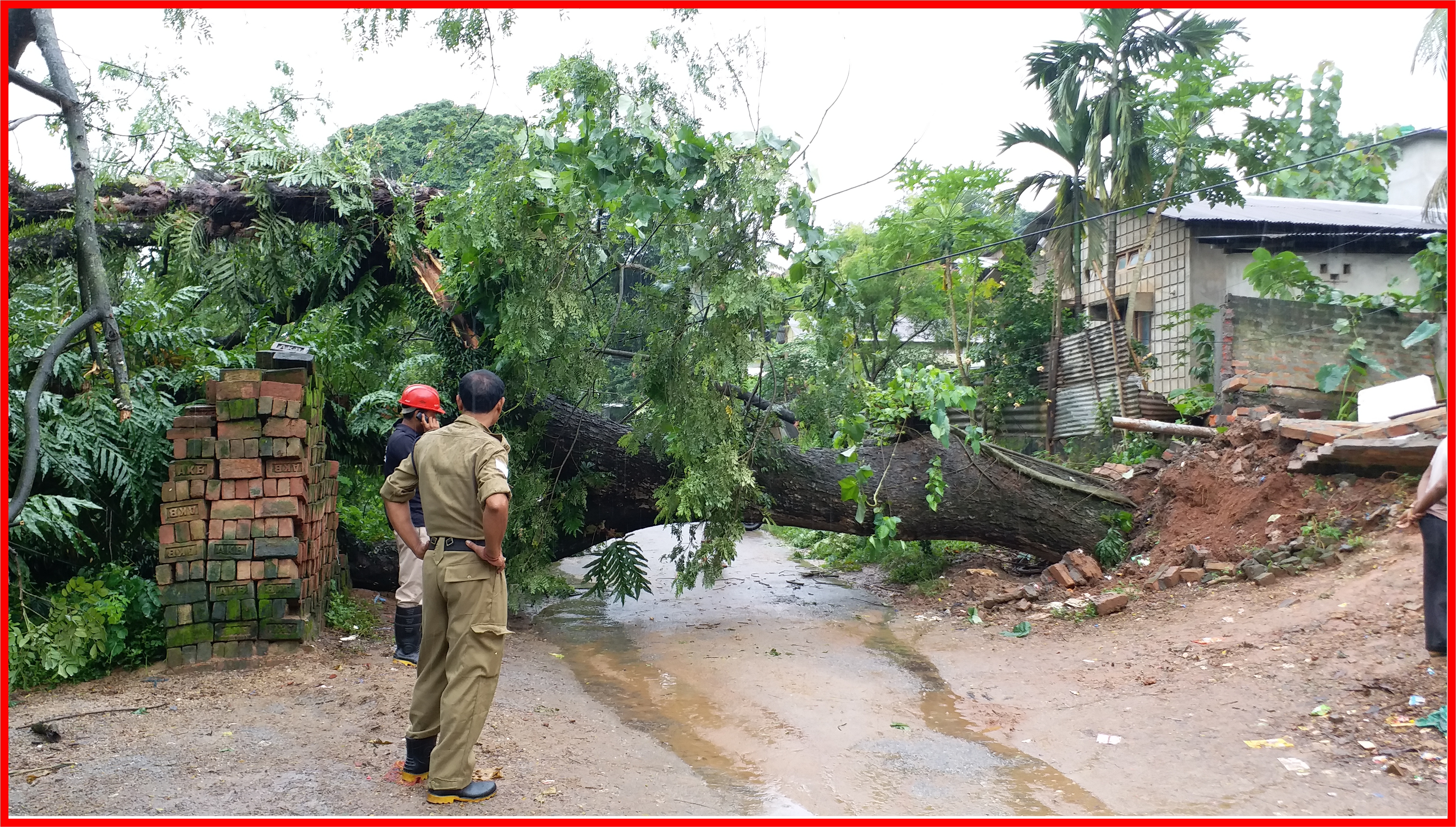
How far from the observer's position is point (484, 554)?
3.41m

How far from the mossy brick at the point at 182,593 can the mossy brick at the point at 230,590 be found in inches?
1.6

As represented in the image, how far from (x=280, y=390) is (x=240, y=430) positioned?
324mm

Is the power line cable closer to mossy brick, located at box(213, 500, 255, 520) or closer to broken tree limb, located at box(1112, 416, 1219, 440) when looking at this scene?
broken tree limb, located at box(1112, 416, 1219, 440)

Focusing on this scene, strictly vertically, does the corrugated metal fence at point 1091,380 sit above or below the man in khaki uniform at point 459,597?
above

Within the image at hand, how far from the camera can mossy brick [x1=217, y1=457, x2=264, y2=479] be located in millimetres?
5438

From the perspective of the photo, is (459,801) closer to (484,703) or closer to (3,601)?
(484,703)

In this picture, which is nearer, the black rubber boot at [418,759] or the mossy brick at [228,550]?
the black rubber boot at [418,759]

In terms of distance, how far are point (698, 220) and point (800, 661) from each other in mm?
3120

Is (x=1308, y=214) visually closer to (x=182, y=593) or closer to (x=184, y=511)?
(x=184, y=511)

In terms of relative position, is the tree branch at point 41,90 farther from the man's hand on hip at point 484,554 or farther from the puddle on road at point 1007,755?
the puddle on road at point 1007,755

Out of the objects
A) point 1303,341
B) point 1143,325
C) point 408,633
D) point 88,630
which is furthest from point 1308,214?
point 88,630

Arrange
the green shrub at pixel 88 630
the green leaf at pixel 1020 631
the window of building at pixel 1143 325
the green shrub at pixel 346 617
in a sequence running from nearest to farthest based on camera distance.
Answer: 1. the green shrub at pixel 88 630
2. the green shrub at pixel 346 617
3. the green leaf at pixel 1020 631
4. the window of building at pixel 1143 325

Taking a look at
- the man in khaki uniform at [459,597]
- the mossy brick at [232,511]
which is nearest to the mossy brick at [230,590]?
the mossy brick at [232,511]

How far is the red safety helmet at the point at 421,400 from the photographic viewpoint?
526cm
